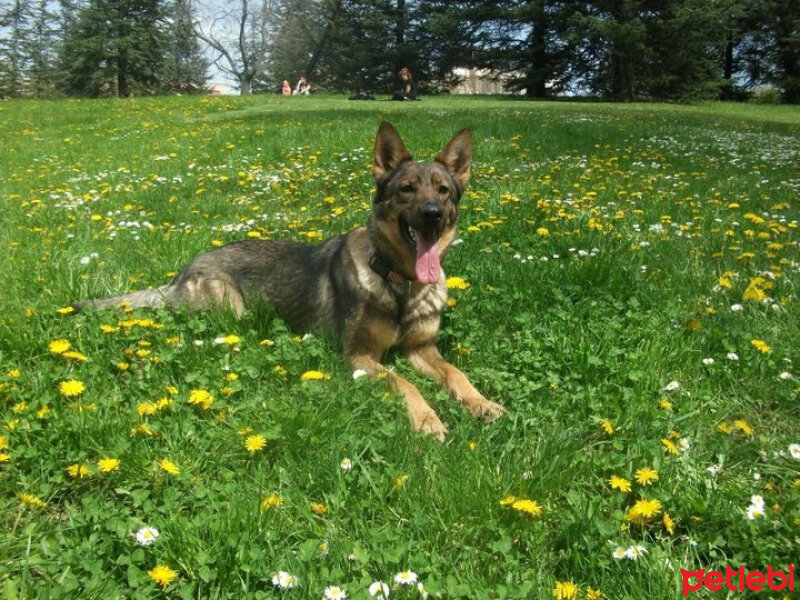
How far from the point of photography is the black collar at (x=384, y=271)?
411 centimetres

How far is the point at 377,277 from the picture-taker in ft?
13.6

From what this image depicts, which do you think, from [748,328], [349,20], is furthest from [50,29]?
[748,328]

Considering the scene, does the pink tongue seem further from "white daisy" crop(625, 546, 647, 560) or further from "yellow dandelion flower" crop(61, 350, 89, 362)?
"white daisy" crop(625, 546, 647, 560)

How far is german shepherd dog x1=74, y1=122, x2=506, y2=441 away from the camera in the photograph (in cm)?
395

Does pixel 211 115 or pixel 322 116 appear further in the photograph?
pixel 211 115

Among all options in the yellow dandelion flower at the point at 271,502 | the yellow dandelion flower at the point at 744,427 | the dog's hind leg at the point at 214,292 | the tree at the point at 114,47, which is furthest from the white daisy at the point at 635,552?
the tree at the point at 114,47

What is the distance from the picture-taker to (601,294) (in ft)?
14.3

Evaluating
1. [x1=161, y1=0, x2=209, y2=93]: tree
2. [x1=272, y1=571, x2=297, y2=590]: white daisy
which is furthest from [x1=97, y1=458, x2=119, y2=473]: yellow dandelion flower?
[x1=161, y1=0, x2=209, y2=93]: tree

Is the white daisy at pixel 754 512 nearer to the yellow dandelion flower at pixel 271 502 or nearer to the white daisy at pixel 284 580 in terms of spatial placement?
the white daisy at pixel 284 580

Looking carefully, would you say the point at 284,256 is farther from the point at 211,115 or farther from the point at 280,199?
the point at 211,115

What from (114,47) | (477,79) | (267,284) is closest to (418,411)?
(267,284)

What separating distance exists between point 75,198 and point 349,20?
45200 millimetres

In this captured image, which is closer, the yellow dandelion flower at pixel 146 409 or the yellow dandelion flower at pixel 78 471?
the yellow dandelion flower at pixel 78 471


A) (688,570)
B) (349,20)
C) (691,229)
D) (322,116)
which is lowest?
(688,570)
